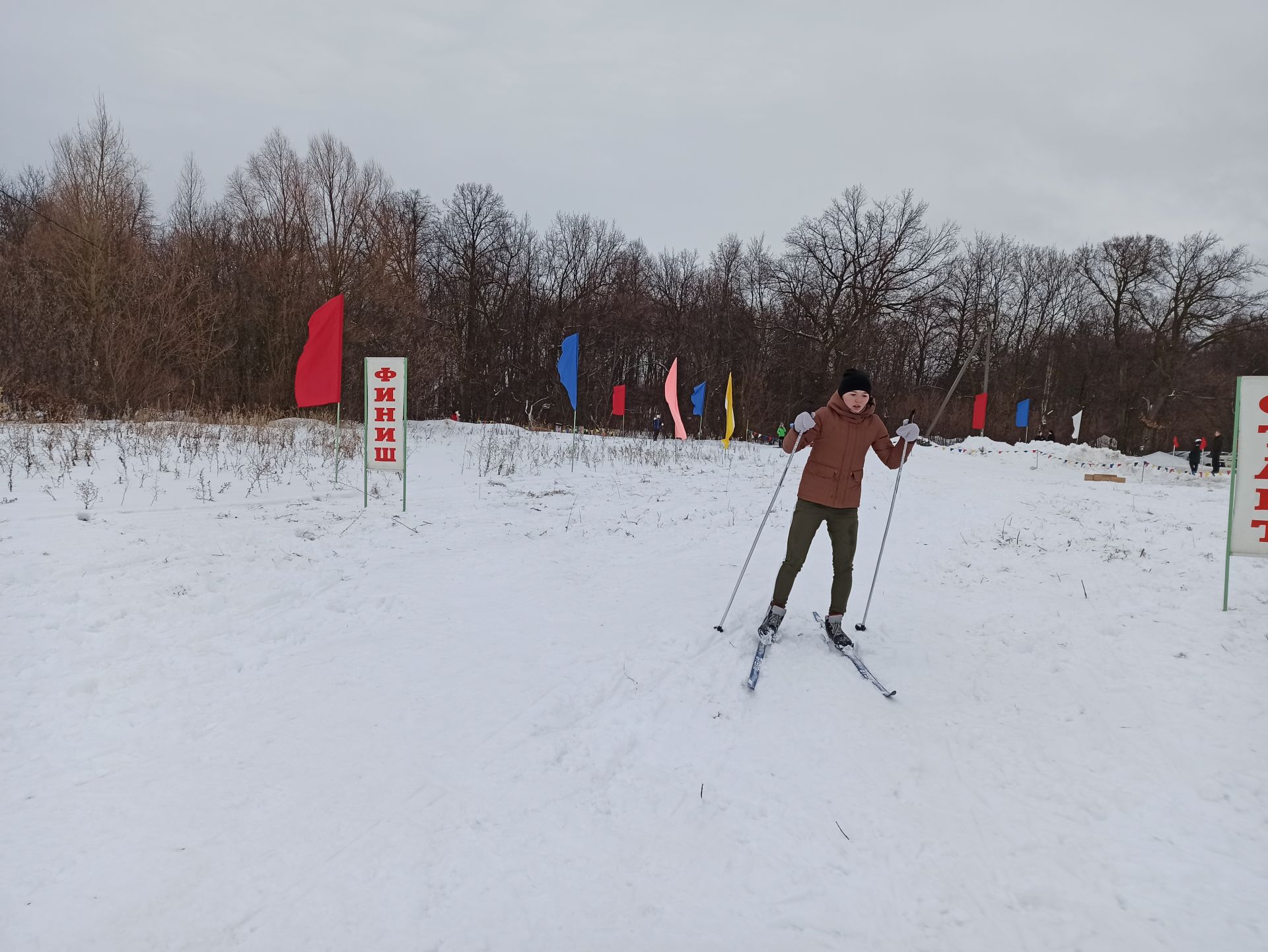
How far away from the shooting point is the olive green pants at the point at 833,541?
5.37 metres

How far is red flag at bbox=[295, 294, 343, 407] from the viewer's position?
9.64 meters

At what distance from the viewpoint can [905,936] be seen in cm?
280

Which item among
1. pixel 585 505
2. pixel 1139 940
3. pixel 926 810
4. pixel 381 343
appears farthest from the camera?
pixel 381 343

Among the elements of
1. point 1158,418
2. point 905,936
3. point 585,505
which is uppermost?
point 1158,418

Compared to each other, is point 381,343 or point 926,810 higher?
point 381,343

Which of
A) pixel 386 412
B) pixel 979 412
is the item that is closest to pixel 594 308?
pixel 979 412

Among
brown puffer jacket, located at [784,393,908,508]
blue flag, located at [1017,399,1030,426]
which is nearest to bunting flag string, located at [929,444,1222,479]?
blue flag, located at [1017,399,1030,426]

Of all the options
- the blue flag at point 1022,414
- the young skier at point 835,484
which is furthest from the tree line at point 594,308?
the young skier at point 835,484

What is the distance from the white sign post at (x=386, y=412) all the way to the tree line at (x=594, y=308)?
15570mm

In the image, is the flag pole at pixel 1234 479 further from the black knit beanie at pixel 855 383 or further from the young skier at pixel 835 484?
the black knit beanie at pixel 855 383

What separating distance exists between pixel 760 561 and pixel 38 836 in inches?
253

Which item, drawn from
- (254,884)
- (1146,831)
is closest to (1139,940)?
(1146,831)

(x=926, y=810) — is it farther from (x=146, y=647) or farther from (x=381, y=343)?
(x=381, y=343)

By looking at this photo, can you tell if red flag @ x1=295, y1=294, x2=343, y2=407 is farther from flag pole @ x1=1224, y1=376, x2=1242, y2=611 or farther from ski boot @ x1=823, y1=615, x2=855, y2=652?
flag pole @ x1=1224, y1=376, x2=1242, y2=611
